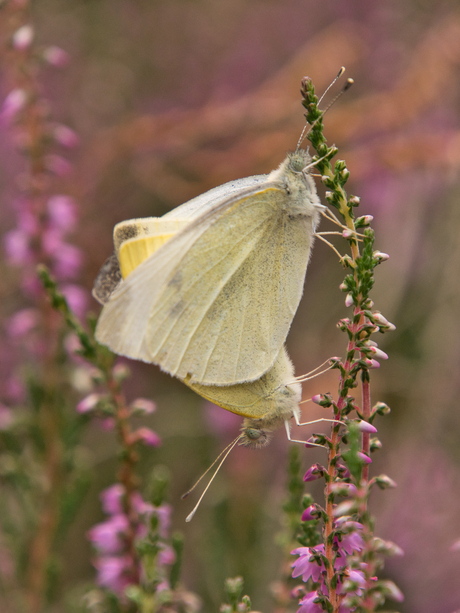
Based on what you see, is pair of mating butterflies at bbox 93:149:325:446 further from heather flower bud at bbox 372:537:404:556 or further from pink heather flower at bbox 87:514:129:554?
heather flower bud at bbox 372:537:404:556

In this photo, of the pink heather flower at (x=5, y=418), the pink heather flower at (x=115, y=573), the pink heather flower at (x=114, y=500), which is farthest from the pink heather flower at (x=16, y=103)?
the pink heather flower at (x=115, y=573)

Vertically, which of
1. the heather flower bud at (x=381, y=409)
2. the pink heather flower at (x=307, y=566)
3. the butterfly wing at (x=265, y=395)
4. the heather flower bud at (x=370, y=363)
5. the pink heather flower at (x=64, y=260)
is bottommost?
the pink heather flower at (x=307, y=566)

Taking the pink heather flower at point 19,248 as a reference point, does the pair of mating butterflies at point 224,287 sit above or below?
below

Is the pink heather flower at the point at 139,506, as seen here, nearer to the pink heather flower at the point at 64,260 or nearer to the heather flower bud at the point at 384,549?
the heather flower bud at the point at 384,549

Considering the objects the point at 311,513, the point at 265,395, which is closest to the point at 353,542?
the point at 311,513

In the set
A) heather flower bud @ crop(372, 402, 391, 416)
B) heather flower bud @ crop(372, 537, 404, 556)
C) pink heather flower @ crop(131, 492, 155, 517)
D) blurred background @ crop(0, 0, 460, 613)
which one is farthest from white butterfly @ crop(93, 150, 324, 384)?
blurred background @ crop(0, 0, 460, 613)

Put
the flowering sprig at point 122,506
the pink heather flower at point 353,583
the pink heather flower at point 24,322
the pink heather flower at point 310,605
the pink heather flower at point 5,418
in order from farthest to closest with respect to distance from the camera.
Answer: the pink heather flower at point 24,322 → the pink heather flower at point 5,418 → the flowering sprig at point 122,506 → the pink heather flower at point 310,605 → the pink heather flower at point 353,583

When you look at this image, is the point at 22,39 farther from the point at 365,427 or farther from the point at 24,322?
the point at 365,427

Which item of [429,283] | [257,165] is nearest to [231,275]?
[257,165]
